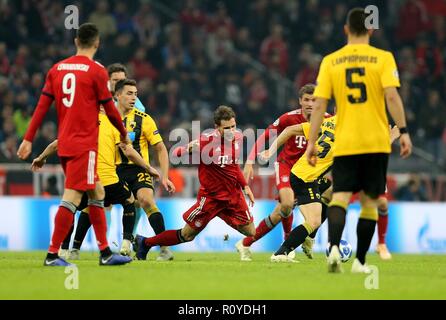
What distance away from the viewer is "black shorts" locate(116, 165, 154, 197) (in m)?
13.1

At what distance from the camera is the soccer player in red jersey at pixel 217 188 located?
12.5m

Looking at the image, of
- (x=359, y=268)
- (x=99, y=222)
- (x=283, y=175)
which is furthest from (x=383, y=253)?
(x=99, y=222)

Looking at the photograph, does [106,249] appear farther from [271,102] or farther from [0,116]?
[271,102]

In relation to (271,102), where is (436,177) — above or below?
below

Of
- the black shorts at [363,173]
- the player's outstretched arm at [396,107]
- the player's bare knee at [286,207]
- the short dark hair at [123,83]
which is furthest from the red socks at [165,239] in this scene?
the player's outstretched arm at [396,107]

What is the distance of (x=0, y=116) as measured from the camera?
2142 centimetres

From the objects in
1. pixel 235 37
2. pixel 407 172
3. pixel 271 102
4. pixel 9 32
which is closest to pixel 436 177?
pixel 407 172

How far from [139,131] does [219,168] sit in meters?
1.12

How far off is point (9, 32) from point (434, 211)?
10.1 m

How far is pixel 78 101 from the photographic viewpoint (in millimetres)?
9945

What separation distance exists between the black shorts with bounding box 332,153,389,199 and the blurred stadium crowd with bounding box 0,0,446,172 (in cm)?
1224

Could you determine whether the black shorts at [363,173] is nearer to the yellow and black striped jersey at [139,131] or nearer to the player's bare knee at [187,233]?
the player's bare knee at [187,233]

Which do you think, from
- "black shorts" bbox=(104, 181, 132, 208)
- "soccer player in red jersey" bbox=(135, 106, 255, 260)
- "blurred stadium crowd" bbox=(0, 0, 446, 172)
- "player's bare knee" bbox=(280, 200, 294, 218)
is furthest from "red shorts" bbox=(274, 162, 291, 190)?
"blurred stadium crowd" bbox=(0, 0, 446, 172)

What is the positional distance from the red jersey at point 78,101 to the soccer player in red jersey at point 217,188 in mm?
2558
